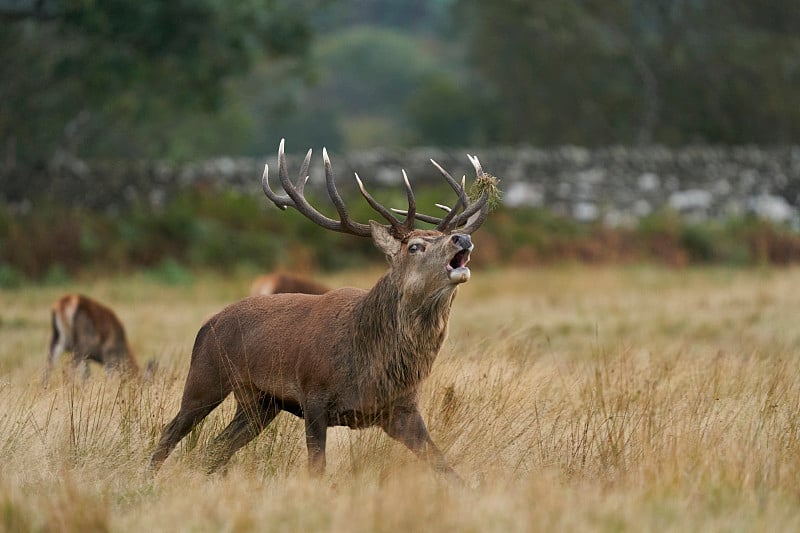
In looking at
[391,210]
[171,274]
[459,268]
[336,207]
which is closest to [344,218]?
[336,207]

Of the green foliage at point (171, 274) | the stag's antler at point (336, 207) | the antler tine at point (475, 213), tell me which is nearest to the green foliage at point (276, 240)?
the green foliage at point (171, 274)

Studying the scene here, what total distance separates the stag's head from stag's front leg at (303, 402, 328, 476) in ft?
2.35

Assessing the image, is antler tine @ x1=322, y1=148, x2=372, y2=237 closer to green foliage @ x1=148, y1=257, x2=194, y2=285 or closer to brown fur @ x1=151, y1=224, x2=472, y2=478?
brown fur @ x1=151, y1=224, x2=472, y2=478

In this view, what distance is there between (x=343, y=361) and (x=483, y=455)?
93 centimetres

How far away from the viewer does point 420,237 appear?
6.70 meters

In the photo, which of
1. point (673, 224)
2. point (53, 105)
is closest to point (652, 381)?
point (673, 224)

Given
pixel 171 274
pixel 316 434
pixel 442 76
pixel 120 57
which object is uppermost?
pixel 442 76

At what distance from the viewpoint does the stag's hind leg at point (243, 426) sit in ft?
23.1

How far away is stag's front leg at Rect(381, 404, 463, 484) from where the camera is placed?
6.51 m

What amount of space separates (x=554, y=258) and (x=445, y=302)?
14768mm

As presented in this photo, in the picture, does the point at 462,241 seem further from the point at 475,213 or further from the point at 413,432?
the point at 413,432

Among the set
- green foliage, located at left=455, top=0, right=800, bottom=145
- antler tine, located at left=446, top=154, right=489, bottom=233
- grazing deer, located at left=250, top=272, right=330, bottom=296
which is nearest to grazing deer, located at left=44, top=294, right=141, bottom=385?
grazing deer, located at left=250, top=272, right=330, bottom=296

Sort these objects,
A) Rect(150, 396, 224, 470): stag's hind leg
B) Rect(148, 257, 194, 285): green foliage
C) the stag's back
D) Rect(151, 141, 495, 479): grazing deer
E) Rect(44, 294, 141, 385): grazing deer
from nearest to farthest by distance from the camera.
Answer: Rect(151, 141, 495, 479): grazing deer
the stag's back
Rect(150, 396, 224, 470): stag's hind leg
Rect(44, 294, 141, 385): grazing deer
Rect(148, 257, 194, 285): green foliage

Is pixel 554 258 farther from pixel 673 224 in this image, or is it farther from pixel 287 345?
pixel 287 345
